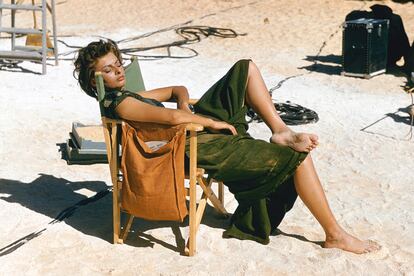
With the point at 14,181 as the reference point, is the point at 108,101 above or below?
above

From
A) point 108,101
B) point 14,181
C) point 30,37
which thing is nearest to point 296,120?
point 14,181

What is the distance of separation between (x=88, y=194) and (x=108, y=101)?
119 cm

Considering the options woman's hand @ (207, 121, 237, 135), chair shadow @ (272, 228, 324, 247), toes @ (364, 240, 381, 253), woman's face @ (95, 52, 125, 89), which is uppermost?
woman's face @ (95, 52, 125, 89)

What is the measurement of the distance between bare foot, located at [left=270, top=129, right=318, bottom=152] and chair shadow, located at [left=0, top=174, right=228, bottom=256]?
0.70m

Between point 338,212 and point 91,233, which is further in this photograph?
point 338,212

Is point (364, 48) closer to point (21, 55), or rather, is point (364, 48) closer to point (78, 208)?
point (21, 55)

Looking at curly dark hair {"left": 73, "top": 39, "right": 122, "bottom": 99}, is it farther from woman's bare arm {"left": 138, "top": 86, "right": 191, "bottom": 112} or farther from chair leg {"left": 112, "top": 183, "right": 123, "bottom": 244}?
chair leg {"left": 112, "top": 183, "right": 123, "bottom": 244}

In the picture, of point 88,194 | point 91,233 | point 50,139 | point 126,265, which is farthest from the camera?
point 50,139

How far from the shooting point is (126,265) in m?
3.42

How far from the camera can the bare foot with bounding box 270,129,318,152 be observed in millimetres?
3410

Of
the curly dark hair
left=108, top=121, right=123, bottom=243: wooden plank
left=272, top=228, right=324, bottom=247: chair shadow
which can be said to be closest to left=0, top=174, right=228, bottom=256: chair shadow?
left=108, top=121, right=123, bottom=243: wooden plank

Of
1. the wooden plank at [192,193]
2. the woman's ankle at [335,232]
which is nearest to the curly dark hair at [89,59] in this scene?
the wooden plank at [192,193]

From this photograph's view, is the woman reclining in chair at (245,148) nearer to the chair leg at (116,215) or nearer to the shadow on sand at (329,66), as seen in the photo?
the chair leg at (116,215)

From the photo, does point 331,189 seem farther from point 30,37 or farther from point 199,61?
point 30,37
